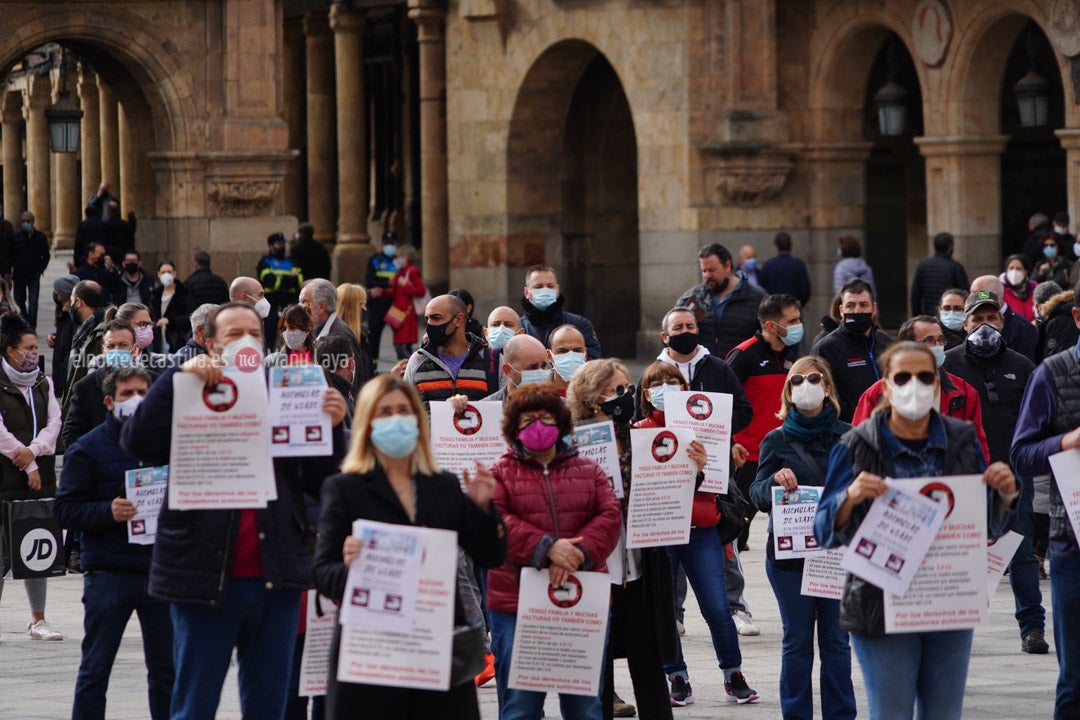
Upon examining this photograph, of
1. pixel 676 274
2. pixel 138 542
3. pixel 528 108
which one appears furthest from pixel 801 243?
pixel 138 542

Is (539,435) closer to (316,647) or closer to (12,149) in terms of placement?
(316,647)

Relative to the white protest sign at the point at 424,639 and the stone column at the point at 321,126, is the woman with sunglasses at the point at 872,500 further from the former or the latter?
the stone column at the point at 321,126

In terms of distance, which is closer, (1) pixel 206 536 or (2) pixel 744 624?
(1) pixel 206 536

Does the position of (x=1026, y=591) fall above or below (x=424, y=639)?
below

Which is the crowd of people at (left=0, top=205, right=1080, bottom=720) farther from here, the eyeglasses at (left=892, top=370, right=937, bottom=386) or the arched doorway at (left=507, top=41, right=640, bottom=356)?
the arched doorway at (left=507, top=41, right=640, bottom=356)

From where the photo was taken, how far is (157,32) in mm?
27453

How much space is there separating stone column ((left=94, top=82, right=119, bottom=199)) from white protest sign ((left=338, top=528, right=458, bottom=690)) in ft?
132

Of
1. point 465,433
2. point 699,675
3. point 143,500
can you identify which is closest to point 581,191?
point 699,675

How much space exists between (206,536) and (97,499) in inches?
55.0

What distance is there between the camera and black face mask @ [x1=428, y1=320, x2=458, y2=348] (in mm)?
11477

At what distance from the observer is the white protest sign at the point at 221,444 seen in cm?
768

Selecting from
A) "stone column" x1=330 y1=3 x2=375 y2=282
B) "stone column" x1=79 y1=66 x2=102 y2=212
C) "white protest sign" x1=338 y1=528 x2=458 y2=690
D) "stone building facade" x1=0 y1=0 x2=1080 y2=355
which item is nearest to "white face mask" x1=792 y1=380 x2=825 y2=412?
"white protest sign" x1=338 y1=528 x2=458 y2=690

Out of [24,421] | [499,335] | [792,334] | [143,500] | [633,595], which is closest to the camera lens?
[143,500]

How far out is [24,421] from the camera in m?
12.2
